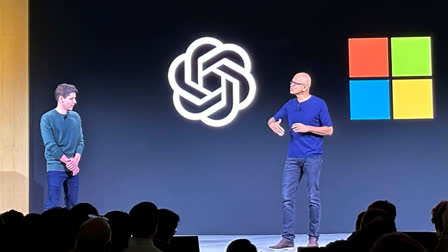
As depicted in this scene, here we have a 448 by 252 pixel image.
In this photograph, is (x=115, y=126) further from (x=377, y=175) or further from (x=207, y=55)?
(x=377, y=175)

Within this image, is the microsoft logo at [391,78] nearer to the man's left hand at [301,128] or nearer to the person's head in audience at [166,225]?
the man's left hand at [301,128]

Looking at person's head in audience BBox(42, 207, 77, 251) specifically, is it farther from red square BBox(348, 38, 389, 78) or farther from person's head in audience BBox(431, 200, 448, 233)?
red square BBox(348, 38, 389, 78)

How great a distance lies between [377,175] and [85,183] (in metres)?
3.14

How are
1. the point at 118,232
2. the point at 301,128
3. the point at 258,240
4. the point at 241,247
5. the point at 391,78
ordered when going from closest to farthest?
the point at 241,247
the point at 118,232
the point at 301,128
the point at 258,240
the point at 391,78

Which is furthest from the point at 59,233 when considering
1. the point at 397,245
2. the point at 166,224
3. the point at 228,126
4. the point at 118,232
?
the point at 228,126

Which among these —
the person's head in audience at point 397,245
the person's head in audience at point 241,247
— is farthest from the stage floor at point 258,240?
the person's head in audience at point 397,245

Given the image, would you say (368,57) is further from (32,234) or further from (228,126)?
(32,234)

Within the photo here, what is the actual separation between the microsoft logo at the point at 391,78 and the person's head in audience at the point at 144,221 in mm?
4377

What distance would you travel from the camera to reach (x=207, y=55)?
726 cm

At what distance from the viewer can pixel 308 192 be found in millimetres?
6004

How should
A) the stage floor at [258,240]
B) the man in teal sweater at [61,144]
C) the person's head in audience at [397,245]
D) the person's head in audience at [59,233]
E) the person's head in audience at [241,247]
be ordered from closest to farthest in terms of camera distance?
the person's head in audience at [397,245], the person's head in audience at [241,247], the person's head in audience at [59,233], the stage floor at [258,240], the man in teal sweater at [61,144]

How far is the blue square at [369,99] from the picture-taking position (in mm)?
7191

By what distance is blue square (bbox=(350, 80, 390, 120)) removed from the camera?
7191 millimetres

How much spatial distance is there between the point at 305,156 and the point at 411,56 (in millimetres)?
2038
